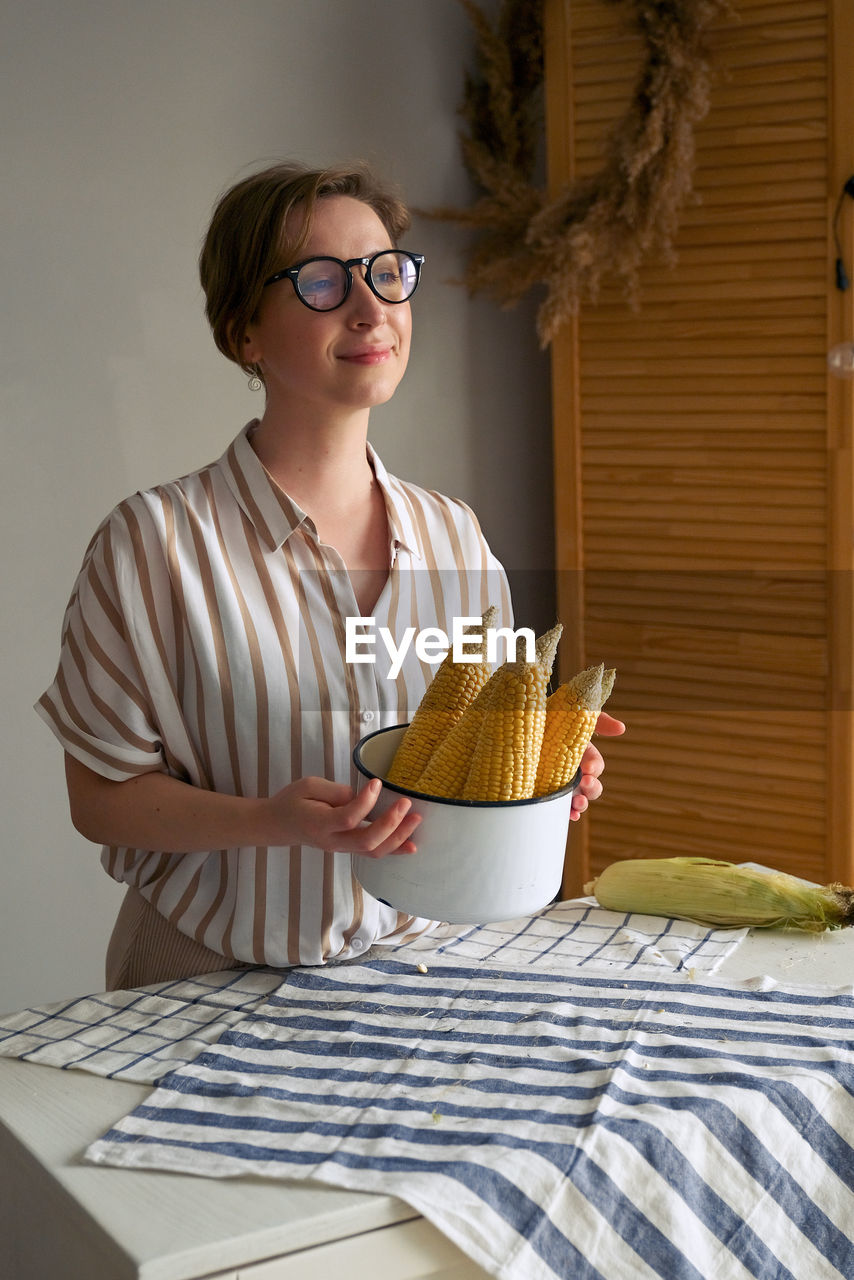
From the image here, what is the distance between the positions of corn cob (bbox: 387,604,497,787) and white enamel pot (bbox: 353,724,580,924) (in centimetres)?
7

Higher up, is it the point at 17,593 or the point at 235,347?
the point at 235,347

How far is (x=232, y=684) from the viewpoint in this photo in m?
1.21

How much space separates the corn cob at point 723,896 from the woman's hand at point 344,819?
46 centimetres

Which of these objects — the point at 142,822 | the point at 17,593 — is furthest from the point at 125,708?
the point at 17,593

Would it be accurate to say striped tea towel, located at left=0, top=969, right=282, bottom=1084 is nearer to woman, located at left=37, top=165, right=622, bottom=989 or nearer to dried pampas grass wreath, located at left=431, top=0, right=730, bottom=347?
woman, located at left=37, top=165, right=622, bottom=989

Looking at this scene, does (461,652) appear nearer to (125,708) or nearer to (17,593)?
(125,708)

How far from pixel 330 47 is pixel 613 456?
100 centimetres

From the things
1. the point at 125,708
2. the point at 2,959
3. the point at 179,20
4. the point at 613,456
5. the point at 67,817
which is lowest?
the point at 2,959

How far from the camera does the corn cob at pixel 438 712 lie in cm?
105

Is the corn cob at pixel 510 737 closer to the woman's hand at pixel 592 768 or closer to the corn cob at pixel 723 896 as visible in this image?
the woman's hand at pixel 592 768

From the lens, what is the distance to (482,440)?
2.88 metres

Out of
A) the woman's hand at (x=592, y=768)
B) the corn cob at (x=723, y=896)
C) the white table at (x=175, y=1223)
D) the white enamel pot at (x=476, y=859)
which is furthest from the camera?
the corn cob at (x=723, y=896)

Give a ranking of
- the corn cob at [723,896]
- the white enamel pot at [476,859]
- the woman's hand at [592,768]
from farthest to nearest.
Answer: the corn cob at [723,896] → the woman's hand at [592,768] → the white enamel pot at [476,859]

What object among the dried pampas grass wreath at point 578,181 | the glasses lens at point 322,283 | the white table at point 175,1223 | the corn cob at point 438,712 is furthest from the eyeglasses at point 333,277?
the dried pampas grass wreath at point 578,181
